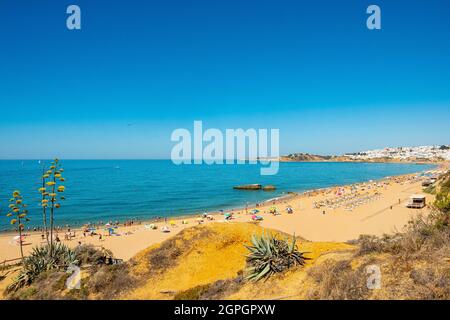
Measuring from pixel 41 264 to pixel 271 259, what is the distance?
909cm

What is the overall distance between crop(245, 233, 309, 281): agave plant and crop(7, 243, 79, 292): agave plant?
729 cm

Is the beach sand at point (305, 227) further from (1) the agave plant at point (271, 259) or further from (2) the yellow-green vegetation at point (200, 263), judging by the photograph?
(1) the agave plant at point (271, 259)

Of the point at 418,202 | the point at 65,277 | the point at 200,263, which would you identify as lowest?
the point at 418,202

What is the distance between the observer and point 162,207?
4538cm

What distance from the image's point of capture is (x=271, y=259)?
28.0ft

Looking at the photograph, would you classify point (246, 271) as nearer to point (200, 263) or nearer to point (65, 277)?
point (200, 263)

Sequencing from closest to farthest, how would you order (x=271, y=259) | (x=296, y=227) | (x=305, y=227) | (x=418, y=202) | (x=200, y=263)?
(x=271, y=259)
(x=200, y=263)
(x=305, y=227)
(x=296, y=227)
(x=418, y=202)

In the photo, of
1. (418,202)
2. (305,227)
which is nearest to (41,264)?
(305,227)

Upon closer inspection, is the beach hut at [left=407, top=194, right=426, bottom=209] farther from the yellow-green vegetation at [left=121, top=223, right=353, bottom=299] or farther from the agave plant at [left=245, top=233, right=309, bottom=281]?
the agave plant at [left=245, top=233, right=309, bottom=281]

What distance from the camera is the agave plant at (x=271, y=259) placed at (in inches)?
324

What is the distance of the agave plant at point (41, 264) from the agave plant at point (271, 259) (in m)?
7.29

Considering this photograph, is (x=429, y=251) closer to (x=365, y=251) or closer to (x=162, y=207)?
(x=365, y=251)

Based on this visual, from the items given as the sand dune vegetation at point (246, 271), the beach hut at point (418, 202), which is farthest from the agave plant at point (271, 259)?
the beach hut at point (418, 202)
